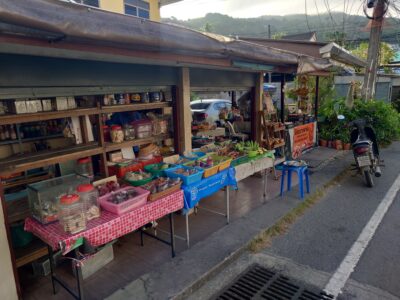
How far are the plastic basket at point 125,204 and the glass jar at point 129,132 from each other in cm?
140

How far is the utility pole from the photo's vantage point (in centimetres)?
982

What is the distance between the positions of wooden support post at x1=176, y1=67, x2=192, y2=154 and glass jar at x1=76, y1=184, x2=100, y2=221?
7.68 ft

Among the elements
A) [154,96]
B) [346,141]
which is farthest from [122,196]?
[346,141]

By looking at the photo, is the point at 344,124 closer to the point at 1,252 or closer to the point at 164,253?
the point at 164,253

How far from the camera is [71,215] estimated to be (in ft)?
9.19

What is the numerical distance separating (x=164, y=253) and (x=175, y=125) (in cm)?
223

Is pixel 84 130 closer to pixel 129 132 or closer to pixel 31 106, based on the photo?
pixel 129 132

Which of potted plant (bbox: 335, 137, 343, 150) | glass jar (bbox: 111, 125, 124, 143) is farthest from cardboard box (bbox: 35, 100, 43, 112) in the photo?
potted plant (bbox: 335, 137, 343, 150)

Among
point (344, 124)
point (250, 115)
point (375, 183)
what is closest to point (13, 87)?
point (250, 115)

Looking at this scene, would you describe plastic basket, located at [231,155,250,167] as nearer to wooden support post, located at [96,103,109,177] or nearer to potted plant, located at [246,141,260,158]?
potted plant, located at [246,141,260,158]

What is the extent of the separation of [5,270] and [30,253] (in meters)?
0.53

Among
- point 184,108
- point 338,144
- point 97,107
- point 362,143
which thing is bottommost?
point 338,144

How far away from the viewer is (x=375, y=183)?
21.8 ft

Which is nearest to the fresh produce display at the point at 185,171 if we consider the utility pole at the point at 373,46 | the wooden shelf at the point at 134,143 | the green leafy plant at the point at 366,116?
the wooden shelf at the point at 134,143
